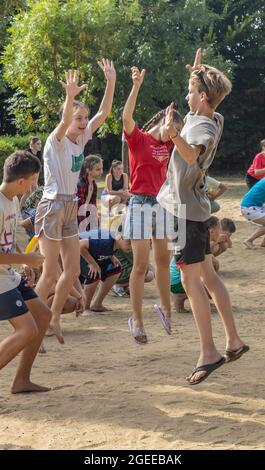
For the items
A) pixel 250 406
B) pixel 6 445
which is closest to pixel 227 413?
pixel 250 406

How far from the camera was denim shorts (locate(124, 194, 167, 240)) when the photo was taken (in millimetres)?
6250

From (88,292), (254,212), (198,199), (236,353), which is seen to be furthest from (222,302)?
(254,212)

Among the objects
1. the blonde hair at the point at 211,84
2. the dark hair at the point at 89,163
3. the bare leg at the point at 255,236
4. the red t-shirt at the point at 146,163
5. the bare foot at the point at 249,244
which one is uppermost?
the blonde hair at the point at 211,84

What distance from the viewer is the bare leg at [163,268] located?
21.3 ft

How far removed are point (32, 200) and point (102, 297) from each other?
1449mm

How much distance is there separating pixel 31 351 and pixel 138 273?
135cm

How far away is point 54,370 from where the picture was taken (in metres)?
5.89

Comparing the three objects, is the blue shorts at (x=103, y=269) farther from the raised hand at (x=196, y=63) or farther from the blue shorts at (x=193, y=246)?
the blue shorts at (x=193, y=246)

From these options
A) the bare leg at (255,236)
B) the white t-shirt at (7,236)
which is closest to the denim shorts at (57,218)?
the white t-shirt at (7,236)

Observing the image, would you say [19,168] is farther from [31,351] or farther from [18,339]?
[31,351]

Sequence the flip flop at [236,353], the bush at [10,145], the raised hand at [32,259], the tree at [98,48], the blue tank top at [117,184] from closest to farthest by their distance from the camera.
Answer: the raised hand at [32,259] → the flip flop at [236,353] → the blue tank top at [117,184] → the bush at [10,145] → the tree at [98,48]

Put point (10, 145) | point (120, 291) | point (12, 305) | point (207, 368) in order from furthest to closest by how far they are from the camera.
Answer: point (10, 145) < point (120, 291) < point (207, 368) < point (12, 305)

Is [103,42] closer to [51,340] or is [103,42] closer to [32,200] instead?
[32,200]

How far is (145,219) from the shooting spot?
6.29 m
